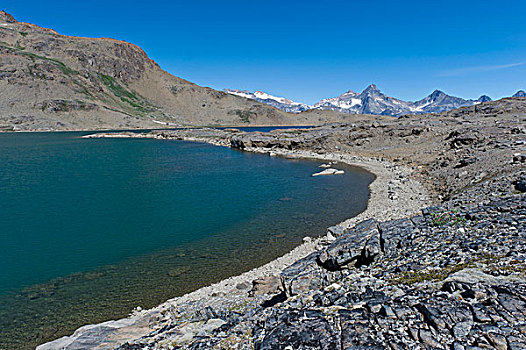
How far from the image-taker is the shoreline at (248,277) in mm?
13138

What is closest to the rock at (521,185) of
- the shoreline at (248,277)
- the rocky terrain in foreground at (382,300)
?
the rocky terrain in foreground at (382,300)

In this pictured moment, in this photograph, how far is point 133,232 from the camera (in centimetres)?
2820

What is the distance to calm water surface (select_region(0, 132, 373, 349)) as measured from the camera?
57.8 ft

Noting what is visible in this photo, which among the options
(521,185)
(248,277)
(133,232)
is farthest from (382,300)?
(133,232)

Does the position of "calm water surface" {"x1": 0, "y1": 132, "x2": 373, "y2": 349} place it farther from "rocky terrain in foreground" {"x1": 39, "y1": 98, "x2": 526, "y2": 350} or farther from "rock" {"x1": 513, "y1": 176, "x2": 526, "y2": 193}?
"rock" {"x1": 513, "y1": 176, "x2": 526, "y2": 193}

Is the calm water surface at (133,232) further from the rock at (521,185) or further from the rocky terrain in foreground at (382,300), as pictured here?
the rock at (521,185)

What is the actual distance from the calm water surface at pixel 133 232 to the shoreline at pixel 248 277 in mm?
1237

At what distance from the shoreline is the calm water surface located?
1.24 m

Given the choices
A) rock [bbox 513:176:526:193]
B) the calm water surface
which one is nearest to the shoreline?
the calm water surface

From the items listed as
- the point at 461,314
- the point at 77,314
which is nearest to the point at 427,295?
the point at 461,314

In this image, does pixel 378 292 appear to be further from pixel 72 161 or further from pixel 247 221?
pixel 72 161

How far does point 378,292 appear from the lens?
10.7 meters

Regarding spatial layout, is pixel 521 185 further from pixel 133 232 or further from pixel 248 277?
pixel 133 232

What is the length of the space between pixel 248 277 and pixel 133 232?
14.6 m
